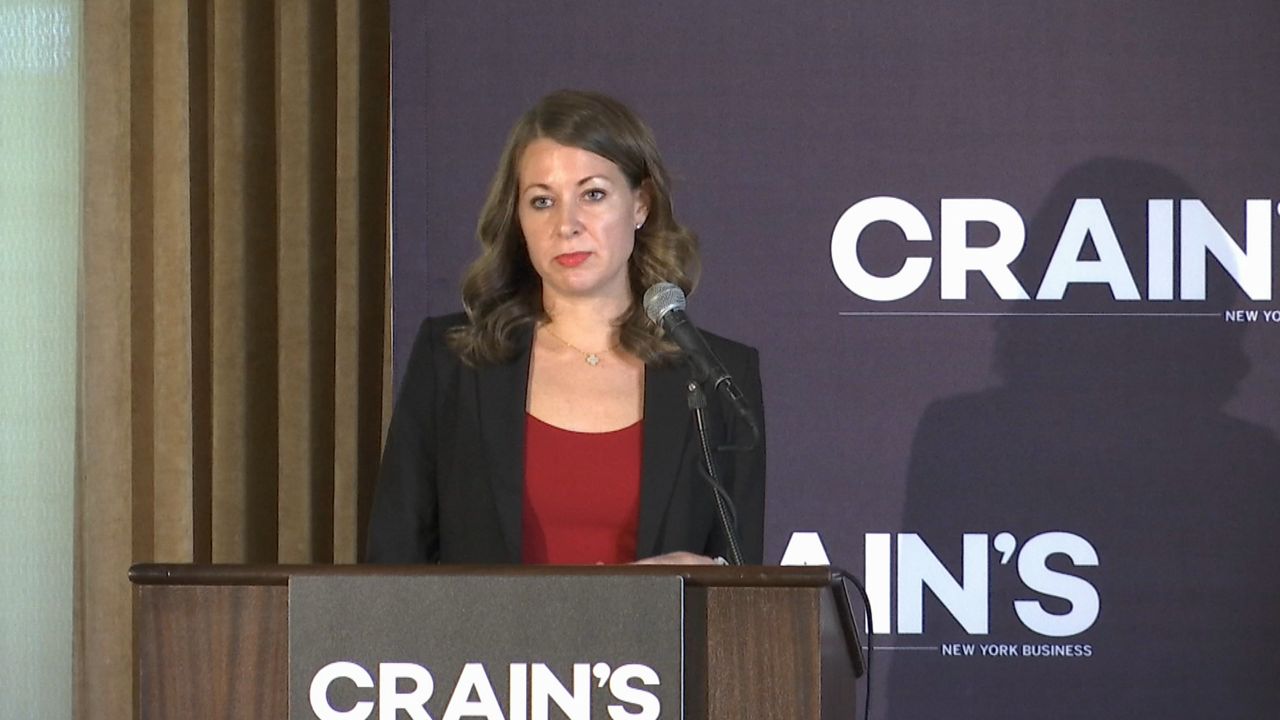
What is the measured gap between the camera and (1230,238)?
3314 mm

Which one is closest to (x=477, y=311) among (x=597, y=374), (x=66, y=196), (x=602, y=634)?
(x=597, y=374)

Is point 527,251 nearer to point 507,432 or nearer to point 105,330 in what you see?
point 507,432

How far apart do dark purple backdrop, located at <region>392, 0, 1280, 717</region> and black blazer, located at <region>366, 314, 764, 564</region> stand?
0.81 metres

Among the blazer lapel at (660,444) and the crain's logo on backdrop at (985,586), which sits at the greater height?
the blazer lapel at (660,444)

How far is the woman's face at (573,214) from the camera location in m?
2.52

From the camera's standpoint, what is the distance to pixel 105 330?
3.01 metres

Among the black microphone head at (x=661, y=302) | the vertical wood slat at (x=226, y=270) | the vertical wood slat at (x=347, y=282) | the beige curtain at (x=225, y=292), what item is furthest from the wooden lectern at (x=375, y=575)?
the vertical wood slat at (x=347, y=282)

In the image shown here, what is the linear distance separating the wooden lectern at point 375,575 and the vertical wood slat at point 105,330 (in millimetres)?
1535

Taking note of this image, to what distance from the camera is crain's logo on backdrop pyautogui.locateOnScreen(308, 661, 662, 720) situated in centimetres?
149

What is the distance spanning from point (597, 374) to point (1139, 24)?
1.50 m

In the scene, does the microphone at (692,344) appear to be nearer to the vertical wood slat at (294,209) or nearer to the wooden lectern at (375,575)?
the wooden lectern at (375,575)

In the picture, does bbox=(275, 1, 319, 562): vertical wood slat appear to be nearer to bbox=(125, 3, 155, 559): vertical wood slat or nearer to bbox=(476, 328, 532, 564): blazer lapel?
bbox=(125, 3, 155, 559): vertical wood slat

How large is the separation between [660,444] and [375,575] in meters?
0.98

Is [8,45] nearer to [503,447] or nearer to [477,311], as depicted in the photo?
[477,311]
